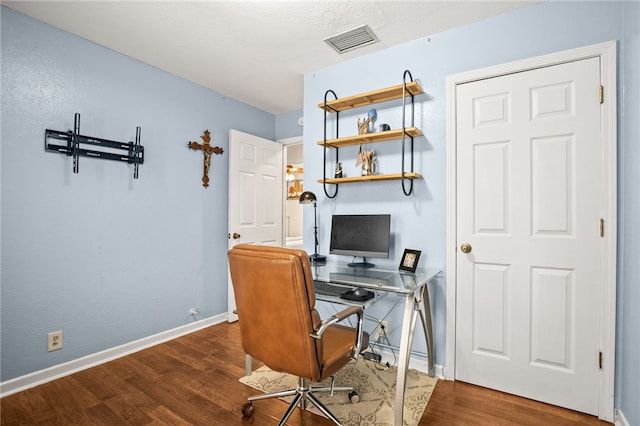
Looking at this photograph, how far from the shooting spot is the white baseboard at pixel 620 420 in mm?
1662

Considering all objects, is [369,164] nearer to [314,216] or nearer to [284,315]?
[314,216]

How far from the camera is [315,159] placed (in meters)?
2.98

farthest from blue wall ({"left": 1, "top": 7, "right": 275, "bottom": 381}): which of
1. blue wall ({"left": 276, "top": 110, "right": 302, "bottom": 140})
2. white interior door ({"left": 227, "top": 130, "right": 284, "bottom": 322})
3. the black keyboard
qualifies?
the black keyboard

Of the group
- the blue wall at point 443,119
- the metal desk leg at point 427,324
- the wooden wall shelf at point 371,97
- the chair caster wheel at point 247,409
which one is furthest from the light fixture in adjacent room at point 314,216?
the chair caster wheel at point 247,409

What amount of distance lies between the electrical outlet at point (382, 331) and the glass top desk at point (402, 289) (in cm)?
36

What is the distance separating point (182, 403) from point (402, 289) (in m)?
1.55

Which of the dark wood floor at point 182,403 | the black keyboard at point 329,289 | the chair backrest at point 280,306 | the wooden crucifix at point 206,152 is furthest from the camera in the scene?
the wooden crucifix at point 206,152

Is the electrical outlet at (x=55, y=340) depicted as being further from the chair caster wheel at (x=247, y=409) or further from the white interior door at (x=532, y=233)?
the white interior door at (x=532, y=233)

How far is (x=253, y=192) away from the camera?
12.4 feet

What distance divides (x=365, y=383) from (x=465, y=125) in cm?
196

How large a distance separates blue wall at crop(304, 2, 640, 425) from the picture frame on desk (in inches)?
6.6

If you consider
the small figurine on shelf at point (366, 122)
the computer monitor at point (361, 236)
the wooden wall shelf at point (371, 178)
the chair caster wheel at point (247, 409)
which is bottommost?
the chair caster wheel at point (247, 409)

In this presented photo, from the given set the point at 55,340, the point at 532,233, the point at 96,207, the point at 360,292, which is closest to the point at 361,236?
the point at 360,292

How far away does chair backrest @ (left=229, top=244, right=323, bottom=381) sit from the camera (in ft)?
4.69
